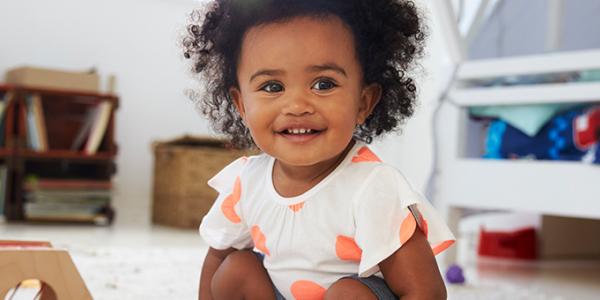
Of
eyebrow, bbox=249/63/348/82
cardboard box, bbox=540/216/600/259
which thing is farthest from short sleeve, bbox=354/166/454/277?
cardboard box, bbox=540/216/600/259

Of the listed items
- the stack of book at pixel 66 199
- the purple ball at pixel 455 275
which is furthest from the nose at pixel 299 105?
the stack of book at pixel 66 199

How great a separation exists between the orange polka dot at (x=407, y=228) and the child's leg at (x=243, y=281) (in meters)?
0.19

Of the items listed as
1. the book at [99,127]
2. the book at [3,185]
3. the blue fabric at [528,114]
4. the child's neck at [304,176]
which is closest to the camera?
the child's neck at [304,176]

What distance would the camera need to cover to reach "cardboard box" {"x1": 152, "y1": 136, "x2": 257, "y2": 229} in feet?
7.91

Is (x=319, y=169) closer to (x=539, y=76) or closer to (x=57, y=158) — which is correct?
(x=539, y=76)

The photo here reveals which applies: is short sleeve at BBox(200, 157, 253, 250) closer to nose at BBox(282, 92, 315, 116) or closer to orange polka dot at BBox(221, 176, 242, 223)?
orange polka dot at BBox(221, 176, 242, 223)

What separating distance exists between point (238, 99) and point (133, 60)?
227cm

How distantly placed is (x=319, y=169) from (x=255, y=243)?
0.12 meters

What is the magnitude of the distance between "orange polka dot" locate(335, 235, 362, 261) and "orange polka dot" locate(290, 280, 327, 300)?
0.05 meters

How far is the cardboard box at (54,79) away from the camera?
2371 mm

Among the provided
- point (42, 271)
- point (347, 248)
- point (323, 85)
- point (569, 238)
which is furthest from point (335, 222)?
point (569, 238)

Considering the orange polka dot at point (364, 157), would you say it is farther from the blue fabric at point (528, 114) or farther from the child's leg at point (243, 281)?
the blue fabric at point (528, 114)

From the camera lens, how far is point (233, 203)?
0.83 metres

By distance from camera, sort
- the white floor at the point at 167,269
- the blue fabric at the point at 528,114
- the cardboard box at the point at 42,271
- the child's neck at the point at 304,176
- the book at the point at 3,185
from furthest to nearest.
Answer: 1. the book at the point at 3,185
2. the blue fabric at the point at 528,114
3. the white floor at the point at 167,269
4. the child's neck at the point at 304,176
5. the cardboard box at the point at 42,271
